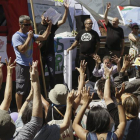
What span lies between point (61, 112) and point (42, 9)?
6354 millimetres

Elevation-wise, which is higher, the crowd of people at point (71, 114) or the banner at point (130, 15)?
the banner at point (130, 15)

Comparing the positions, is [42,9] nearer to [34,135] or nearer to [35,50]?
[35,50]

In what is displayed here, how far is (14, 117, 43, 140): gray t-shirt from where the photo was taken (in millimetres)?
2555

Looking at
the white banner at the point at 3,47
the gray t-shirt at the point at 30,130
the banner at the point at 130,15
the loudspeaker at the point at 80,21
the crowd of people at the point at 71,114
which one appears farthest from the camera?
the banner at the point at 130,15

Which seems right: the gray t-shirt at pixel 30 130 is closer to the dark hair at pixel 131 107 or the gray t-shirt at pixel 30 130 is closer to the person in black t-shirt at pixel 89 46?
the dark hair at pixel 131 107

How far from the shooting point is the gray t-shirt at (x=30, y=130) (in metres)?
2.55

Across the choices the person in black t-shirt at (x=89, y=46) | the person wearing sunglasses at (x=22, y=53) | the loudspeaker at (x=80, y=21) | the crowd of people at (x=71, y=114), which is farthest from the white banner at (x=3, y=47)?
the loudspeaker at (x=80, y=21)

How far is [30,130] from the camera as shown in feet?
8.55

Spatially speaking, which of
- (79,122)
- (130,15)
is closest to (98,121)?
(79,122)

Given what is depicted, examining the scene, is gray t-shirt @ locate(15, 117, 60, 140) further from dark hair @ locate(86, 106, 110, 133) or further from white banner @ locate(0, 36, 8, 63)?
white banner @ locate(0, 36, 8, 63)

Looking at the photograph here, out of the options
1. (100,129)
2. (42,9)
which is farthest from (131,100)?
(42,9)

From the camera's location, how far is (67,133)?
10.8 feet

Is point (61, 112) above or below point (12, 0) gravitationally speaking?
below

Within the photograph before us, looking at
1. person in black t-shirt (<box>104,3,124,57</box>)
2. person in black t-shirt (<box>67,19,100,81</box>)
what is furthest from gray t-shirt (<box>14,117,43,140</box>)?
person in black t-shirt (<box>104,3,124,57</box>)
